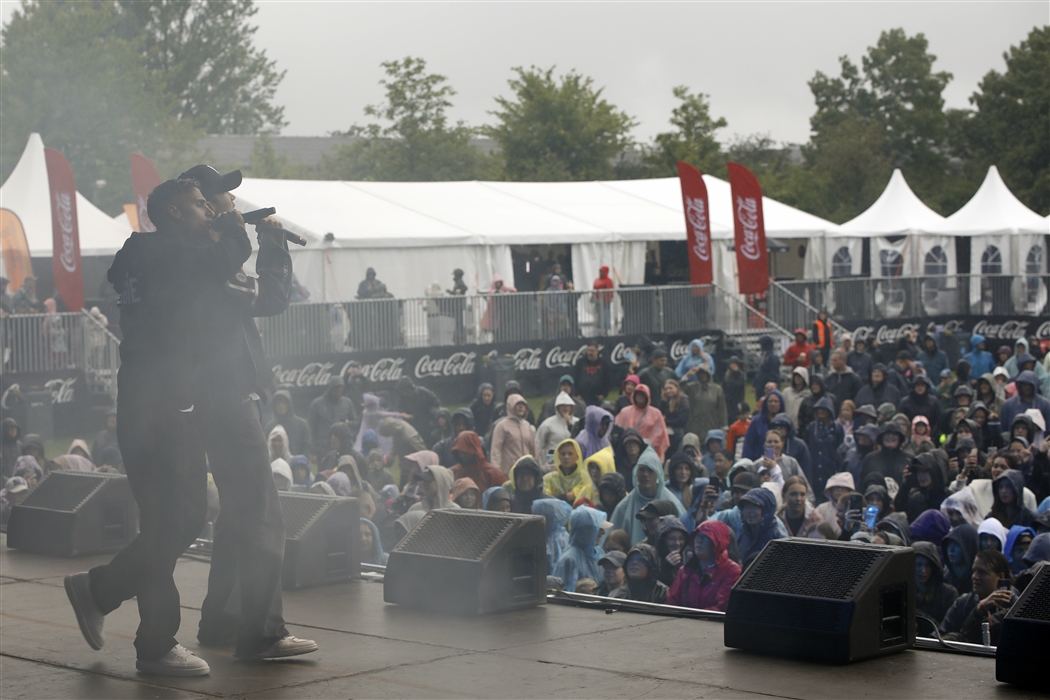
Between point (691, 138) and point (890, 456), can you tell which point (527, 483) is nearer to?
point (890, 456)

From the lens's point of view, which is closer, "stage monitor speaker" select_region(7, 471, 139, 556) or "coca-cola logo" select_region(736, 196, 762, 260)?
"stage monitor speaker" select_region(7, 471, 139, 556)

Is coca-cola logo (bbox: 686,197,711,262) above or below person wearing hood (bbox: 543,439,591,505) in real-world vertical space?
above

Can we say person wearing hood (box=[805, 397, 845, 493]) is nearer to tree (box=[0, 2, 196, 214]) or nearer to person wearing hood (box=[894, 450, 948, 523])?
person wearing hood (box=[894, 450, 948, 523])

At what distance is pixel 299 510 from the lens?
274 inches

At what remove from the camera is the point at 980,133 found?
60.6 m

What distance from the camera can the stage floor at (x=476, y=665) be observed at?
15.0 feet

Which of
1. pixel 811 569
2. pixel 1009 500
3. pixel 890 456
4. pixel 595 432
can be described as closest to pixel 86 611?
pixel 811 569

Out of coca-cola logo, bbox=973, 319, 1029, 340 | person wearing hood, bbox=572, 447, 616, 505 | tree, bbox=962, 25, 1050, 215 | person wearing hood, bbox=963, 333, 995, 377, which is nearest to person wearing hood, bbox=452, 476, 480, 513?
person wearing hood, bbox=572, 447, 616, 505

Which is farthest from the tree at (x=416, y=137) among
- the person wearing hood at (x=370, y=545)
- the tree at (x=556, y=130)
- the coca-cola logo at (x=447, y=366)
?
the person wearing hood at (x=370, y=545)

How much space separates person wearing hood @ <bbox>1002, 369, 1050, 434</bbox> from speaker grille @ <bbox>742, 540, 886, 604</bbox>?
1013cm

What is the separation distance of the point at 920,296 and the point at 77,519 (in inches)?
982

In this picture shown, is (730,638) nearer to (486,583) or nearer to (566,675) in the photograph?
(566,675)

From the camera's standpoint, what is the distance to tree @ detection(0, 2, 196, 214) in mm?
43969

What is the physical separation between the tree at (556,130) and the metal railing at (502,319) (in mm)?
27398
